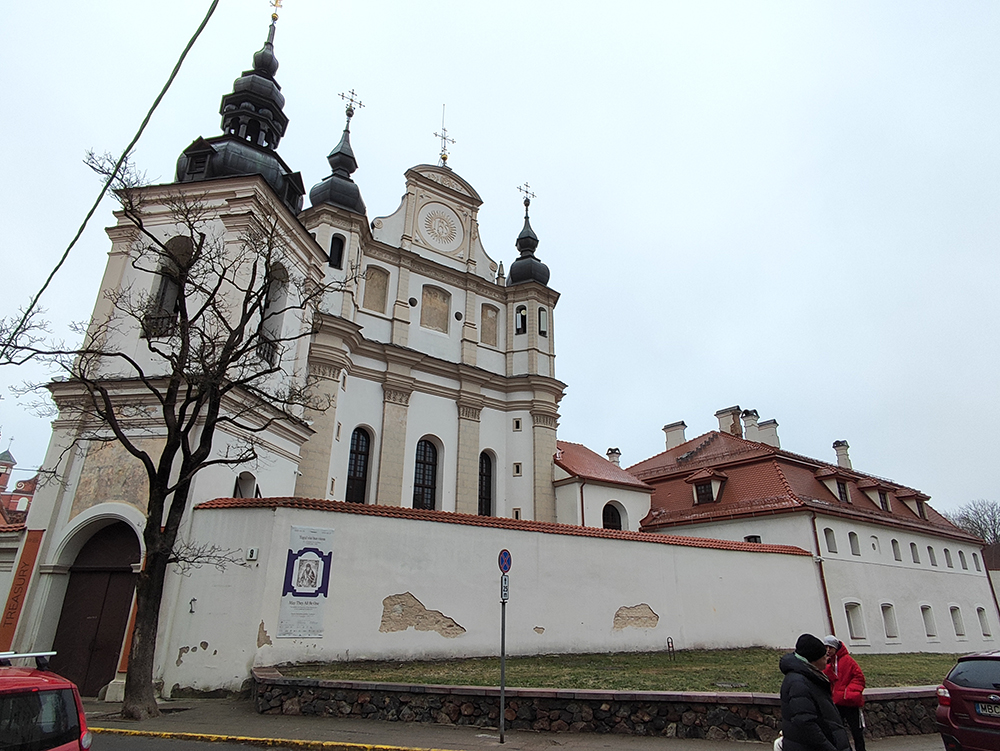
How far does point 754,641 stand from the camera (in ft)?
59.0

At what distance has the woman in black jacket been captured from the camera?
3.96 metres

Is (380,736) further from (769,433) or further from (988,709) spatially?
(769,433)

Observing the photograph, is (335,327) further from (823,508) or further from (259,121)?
(823,508)

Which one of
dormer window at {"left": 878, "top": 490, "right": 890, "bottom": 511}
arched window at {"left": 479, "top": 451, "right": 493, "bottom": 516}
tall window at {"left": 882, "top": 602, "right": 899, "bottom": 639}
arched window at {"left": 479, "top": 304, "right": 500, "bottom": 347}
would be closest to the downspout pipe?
tall window at {"left": 882, "top": 602, "right": 899, "bottom": 639}

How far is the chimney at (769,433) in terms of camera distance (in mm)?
34375

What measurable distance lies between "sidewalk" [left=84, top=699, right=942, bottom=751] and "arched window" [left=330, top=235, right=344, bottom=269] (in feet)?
53.2

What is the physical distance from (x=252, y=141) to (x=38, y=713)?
19.3m

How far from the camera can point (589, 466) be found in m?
27.2

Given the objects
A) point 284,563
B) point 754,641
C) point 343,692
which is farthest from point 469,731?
point 754,641

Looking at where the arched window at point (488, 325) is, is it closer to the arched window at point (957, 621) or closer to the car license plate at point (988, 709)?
the car license plate at point (988, 709)

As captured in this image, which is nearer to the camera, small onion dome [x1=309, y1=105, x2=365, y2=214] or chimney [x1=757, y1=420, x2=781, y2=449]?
small onion dome [x1=309, y1=105, x2=365, y2=214]

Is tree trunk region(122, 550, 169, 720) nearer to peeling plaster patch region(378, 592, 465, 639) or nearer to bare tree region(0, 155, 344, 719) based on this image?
bare tree region(0, 155, 344, 719)

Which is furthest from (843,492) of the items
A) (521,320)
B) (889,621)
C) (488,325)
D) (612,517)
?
(488,325)

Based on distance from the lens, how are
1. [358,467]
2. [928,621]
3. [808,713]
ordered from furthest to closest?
[928,621]
[358,467]
[808,713]
